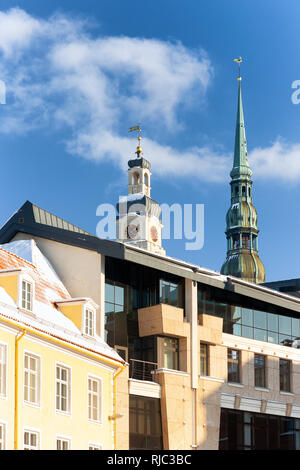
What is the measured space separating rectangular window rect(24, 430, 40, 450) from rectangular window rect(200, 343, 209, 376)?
16.4 metres

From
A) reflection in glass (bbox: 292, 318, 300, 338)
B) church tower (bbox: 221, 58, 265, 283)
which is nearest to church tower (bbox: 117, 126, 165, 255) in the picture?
church tower (bbox: 221, 58, 265, 283)

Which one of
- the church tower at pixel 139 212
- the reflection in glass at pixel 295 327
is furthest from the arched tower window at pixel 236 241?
the reflection in glass at pixel 295 327

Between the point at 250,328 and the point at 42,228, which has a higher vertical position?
the point at 42,228

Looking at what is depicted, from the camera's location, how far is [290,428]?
59.9 metres

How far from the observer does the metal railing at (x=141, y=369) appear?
168 feet

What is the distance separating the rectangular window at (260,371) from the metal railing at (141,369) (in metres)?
8.86

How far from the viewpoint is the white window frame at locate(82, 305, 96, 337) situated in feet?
150

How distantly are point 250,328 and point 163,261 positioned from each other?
8.87 metres

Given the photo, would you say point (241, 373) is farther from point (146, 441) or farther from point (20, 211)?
point (20, 211)

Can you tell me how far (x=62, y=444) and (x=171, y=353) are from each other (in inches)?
497

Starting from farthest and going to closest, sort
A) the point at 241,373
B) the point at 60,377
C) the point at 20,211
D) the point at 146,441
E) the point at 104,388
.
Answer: the point at 241,373, the point at 20,211, the point at 146,441, the point at 104,388, the point at 60,377

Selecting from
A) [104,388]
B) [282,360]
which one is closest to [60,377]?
[104,388]

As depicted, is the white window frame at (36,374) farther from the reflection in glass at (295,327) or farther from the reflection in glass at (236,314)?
the reflection in glass at (295,327)

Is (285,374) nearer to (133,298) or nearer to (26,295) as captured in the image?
(133,298)
